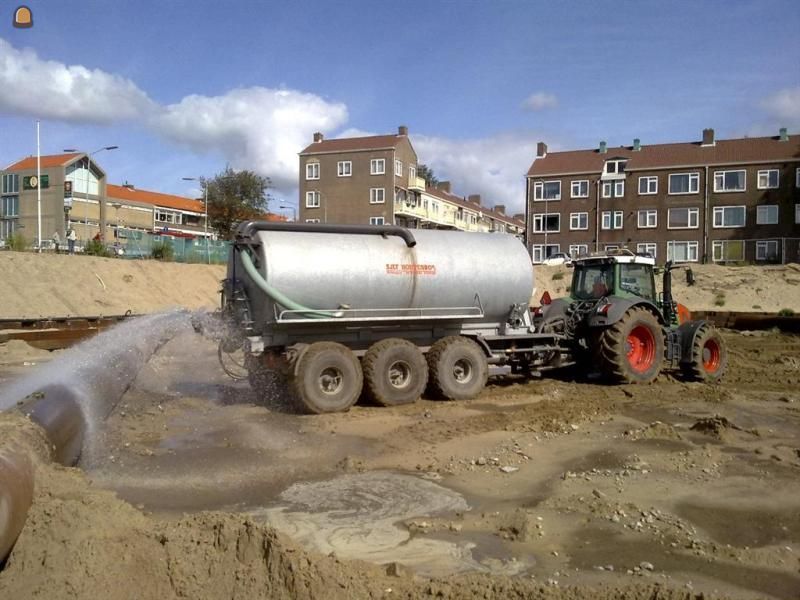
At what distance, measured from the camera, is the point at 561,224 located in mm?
64188

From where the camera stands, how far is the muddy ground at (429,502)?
4758 mm

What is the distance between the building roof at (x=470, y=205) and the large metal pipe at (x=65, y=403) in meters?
63.4

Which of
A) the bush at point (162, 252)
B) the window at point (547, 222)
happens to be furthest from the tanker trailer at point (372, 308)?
the window at point (547, 222)

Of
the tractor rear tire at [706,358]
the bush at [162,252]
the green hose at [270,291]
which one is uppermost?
the bush at [162,252]

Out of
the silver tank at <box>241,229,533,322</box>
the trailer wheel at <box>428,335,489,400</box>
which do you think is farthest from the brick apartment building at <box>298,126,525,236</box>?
the trailer wheel at <box>428,335,489,400</box>

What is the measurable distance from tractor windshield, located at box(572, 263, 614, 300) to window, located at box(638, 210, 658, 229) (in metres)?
48.6

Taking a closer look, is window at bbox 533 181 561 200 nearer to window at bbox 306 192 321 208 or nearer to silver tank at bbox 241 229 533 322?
window at bbox 306 192 321 208

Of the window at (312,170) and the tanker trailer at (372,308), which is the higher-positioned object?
→ the window at (312,170)

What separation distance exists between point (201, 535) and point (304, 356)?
637 cm

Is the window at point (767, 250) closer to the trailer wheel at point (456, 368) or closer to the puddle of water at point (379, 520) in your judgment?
the trailer wheel at point (456, 368)

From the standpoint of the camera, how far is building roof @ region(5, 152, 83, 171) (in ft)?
216

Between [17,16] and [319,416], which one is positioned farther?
[17,16]

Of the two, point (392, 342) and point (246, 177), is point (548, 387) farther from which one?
point (246, 177)

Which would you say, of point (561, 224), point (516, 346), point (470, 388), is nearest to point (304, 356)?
point (470, 388)
